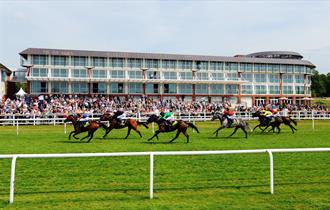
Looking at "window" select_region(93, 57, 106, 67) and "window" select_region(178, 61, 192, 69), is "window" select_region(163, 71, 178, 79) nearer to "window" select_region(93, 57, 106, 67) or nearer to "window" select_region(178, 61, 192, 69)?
"window" select_region(178, 61, 192, 69)

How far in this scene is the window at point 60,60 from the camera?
165 ft

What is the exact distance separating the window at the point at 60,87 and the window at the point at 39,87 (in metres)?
1.04

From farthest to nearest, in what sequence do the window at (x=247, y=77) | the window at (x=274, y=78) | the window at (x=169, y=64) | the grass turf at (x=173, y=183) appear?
the window at (x=274, y=78), the window at (x=247, y=77), the window at (x=169, y=64), the grass turf at (x=173, y=183)

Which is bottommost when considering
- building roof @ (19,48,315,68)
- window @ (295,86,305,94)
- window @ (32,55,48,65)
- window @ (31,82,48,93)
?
window @ (31,82,48,93)

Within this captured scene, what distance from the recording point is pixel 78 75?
51.1 metres

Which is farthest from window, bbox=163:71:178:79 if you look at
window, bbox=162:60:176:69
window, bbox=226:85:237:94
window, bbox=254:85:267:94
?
window, bbox=254:85:267:94

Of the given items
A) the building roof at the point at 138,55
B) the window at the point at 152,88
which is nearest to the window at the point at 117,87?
the window at the point at 152,88

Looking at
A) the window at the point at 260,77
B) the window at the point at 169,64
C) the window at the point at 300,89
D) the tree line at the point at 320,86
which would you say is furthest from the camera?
the tree line at the point at 320,86

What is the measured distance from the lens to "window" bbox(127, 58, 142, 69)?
176 ft

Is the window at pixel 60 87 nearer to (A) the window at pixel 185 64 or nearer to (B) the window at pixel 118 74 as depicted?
(B) the window at pixel 118 74

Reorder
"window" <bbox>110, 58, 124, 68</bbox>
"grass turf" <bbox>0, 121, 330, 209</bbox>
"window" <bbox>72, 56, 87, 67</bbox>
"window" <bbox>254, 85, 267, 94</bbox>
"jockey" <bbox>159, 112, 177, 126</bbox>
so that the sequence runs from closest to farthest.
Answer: "grass turf" <bbox>0, 121, 330, 209</bbox> < "jockey" <bbox>159, 112, 177, 126</bbox> < "window" <bbox>72, 56, 87, 67</bbox> < "window" <bbox>110, 58, 124, 68</bbox> < "window" <bbox>254, 85, 267, 94</bbox>

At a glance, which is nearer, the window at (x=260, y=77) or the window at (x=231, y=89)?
the window at (x=231, y=89)

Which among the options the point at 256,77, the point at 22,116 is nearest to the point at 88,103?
the point at 22,116

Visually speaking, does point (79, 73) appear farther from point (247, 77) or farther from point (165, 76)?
point (247, 77)
